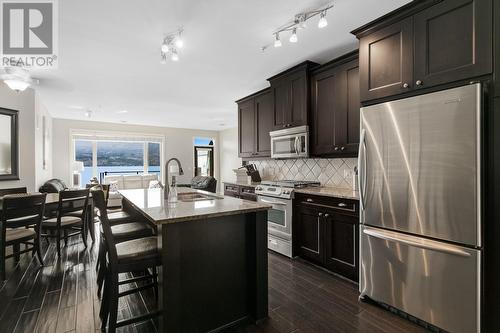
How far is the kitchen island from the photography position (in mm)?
1622

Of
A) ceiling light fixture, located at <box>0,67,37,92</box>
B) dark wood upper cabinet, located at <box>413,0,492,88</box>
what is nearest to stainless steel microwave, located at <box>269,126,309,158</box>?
dark wood upper cabinet, located at <box>413,0,492,88</box>

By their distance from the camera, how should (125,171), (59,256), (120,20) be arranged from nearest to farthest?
(120,20), (59,256), (125,171)

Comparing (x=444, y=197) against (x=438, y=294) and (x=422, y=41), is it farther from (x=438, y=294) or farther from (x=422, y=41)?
(x=422, y=41)

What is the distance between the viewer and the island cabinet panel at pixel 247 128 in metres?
4.59

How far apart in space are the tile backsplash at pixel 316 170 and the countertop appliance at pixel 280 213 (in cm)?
21

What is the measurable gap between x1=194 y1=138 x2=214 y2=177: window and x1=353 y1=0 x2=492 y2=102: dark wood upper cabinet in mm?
7649

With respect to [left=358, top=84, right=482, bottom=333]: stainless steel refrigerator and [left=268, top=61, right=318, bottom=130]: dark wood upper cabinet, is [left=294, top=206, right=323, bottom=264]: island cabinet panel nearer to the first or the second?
[left=358, top=84, right=482, bottom=333]: stainless steel refrigerator

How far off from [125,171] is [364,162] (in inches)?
308

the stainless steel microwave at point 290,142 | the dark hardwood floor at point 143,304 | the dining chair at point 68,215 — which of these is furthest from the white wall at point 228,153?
the dark hardwood floor at point 143,304

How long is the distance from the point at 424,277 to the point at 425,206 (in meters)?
0.54

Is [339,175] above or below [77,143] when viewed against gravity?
below

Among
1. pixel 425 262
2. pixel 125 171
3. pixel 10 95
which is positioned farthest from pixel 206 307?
pixel 125 171

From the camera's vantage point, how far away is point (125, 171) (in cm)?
809

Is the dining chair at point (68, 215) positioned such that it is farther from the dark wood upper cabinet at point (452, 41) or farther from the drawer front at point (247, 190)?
the dark wood upper cabinet at point (452, 41)
